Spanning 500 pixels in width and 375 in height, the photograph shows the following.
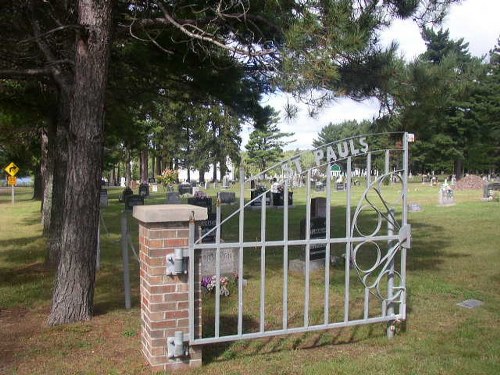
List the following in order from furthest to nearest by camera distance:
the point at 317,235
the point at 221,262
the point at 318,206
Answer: the point at 318,206 < the point at 317,235 < the point at 221,262

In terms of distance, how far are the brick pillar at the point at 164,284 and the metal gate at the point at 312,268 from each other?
94 mm

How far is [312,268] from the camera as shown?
9219 mm

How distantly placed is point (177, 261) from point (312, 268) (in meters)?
5.47

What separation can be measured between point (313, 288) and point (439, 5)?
13.6 feet

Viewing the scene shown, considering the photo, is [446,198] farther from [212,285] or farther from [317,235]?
[212,285]

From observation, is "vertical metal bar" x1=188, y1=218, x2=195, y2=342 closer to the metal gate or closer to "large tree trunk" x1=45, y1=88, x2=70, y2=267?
the metal gate

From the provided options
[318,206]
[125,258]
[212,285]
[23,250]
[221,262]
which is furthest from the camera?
[23,250]

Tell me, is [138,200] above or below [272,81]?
below

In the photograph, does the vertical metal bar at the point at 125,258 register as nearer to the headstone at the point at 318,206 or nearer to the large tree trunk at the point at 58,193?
the large tree trunk at the point at 58,193

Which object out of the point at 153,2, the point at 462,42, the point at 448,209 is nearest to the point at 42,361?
the point at 153,2

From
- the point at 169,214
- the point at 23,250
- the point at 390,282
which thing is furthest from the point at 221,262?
the point at 23,250

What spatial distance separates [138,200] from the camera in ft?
74.8

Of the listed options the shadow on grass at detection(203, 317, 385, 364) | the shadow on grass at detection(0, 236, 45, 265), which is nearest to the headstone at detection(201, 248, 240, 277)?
the shadow on grass at detection(203, 317, 385, 364)

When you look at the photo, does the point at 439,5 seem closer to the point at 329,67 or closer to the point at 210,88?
the point at 329,67
